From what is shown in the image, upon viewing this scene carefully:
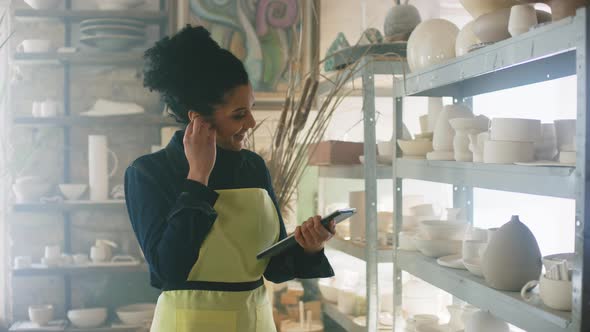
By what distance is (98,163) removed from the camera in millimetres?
3650

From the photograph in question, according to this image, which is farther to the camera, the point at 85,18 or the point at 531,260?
the point at 85,18

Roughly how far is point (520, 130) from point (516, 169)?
135 mm

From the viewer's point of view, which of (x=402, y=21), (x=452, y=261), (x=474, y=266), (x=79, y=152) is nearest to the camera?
(x=474, y=266)

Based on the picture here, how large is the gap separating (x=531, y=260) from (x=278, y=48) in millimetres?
2455

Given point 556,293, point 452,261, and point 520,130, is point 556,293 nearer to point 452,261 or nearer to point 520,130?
point 520,130

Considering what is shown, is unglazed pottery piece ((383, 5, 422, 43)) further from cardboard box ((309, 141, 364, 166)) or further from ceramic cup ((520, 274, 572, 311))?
ceramic cup ((520, 274, 572, 311))

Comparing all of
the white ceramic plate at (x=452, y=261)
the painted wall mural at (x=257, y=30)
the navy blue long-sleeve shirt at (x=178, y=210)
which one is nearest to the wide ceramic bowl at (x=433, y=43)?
the white ceramic plate at (x=452, y=261)

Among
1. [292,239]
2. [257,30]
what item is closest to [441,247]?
[292,239]

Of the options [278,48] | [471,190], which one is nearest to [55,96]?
[278,48]

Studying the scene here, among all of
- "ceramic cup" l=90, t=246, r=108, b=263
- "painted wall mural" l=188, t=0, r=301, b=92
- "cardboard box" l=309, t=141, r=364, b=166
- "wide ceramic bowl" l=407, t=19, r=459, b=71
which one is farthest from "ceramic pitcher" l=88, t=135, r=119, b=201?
"wide ceramic bowl" l=407, t=19, r=459, b=71

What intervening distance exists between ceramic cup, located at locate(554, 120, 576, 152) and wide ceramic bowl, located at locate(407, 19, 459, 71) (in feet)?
1.64

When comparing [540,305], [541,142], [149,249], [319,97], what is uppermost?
[319,97]

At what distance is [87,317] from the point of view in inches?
141

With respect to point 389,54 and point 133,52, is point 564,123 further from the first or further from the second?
point 133,52
